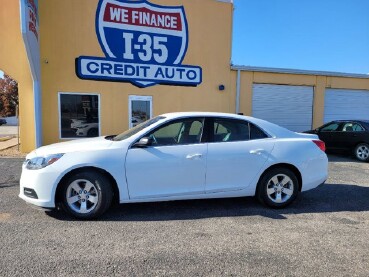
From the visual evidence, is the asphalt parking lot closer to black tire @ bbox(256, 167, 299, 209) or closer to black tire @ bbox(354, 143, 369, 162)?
black tire @ bbox(256, 167, 299, 209)

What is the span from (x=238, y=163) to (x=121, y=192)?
5.99ft

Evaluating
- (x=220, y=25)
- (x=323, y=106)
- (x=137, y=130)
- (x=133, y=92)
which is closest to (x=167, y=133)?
(x=137, y=130)

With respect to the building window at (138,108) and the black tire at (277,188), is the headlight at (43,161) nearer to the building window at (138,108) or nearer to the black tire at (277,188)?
the black tire at (277,188)

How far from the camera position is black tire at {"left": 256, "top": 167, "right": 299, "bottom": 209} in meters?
4.92

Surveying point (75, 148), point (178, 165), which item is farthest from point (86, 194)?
point (178, 165)

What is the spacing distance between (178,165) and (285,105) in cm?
1039

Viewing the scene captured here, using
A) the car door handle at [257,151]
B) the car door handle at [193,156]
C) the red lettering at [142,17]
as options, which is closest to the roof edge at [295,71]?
the red lettering at [142,17]

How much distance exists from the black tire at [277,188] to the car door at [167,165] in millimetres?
1039

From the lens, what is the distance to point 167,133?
472 cm

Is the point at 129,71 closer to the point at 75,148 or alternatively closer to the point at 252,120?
the point at 252,120

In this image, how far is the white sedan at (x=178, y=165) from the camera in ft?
13.9

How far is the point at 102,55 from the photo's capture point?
11211 mm

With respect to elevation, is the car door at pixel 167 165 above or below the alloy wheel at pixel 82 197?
above

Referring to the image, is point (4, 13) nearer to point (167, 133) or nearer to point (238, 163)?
point (167, 133)
